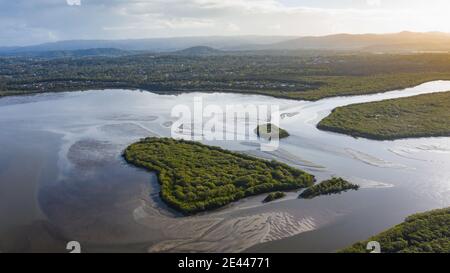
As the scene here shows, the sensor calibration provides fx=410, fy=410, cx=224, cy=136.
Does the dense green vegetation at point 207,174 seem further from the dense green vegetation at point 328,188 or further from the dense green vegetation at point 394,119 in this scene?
the dense green vegetation at point 394,119

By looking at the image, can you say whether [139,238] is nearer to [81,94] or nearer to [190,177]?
[190,177]

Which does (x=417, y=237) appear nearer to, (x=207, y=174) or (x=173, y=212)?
(x=173, y=212)

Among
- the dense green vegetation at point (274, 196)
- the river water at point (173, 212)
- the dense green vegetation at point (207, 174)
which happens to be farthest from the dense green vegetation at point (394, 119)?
the dense green vegetation at point (274, 196)

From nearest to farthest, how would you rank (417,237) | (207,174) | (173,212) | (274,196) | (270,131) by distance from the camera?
1. (417,237)
2. (173,212)
3. (274,196)
4. (207,174)
5. (270,131)

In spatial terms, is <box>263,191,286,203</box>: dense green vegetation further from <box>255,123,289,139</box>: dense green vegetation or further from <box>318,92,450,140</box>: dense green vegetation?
<box>318,92,450,140</box>: dense green vegetation

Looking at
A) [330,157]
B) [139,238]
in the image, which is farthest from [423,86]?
[139,238]

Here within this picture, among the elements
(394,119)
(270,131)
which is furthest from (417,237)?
(394,119)
